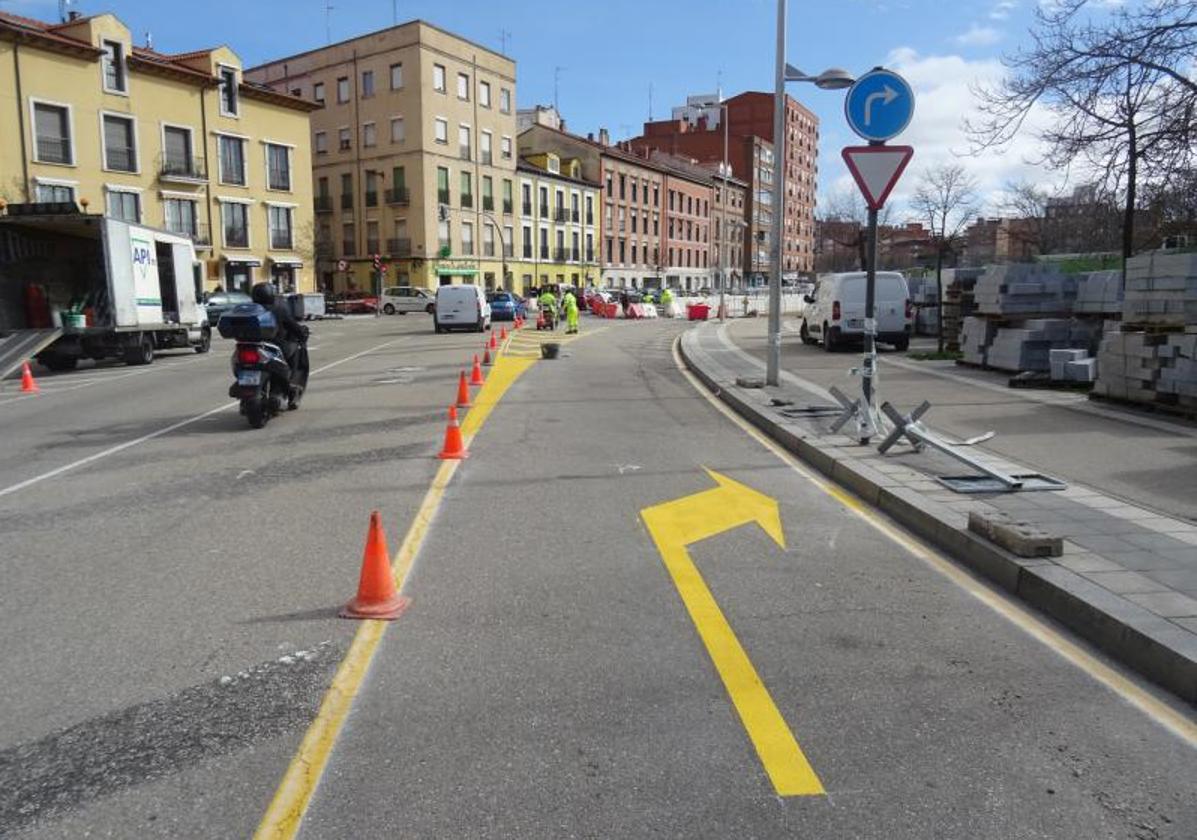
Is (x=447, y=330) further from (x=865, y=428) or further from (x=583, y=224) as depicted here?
(x=583, y=224)

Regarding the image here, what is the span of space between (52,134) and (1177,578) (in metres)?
46.0

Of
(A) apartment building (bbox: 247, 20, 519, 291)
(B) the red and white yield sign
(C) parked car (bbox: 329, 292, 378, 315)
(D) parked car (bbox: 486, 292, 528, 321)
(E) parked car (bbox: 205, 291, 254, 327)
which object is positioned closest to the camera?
(B) the red and white yield sign

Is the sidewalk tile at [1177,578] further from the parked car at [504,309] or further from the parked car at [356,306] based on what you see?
the parked car at [356,306]

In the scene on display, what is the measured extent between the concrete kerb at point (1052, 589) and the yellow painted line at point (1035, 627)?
0.09 m

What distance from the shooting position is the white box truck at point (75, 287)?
61.2 feet

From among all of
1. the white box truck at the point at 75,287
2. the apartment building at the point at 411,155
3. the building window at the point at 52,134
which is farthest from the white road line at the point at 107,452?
the apartment building at the point at 411,155

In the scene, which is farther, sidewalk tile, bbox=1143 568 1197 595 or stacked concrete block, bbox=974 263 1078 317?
stacked concrete block, bbox=974 263 1078 317

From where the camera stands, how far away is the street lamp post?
43.3 feet

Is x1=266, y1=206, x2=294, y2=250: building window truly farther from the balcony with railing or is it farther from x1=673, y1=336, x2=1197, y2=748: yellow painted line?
x1=673, y1=336, x2=1197, y2=748: yellow painted line

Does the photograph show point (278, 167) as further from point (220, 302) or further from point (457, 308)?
point (457, 308)

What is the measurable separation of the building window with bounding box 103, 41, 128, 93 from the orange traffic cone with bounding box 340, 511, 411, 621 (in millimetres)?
45789

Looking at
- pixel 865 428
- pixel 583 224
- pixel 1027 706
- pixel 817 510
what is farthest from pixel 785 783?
pixel 583 224

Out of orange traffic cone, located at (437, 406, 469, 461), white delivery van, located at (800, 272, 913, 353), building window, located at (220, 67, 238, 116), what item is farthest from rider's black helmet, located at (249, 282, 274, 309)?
building window, located at (220, 67, 238, 116)

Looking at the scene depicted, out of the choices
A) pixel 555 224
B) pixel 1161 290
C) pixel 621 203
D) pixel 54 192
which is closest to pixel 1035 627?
pixel 1161 290
